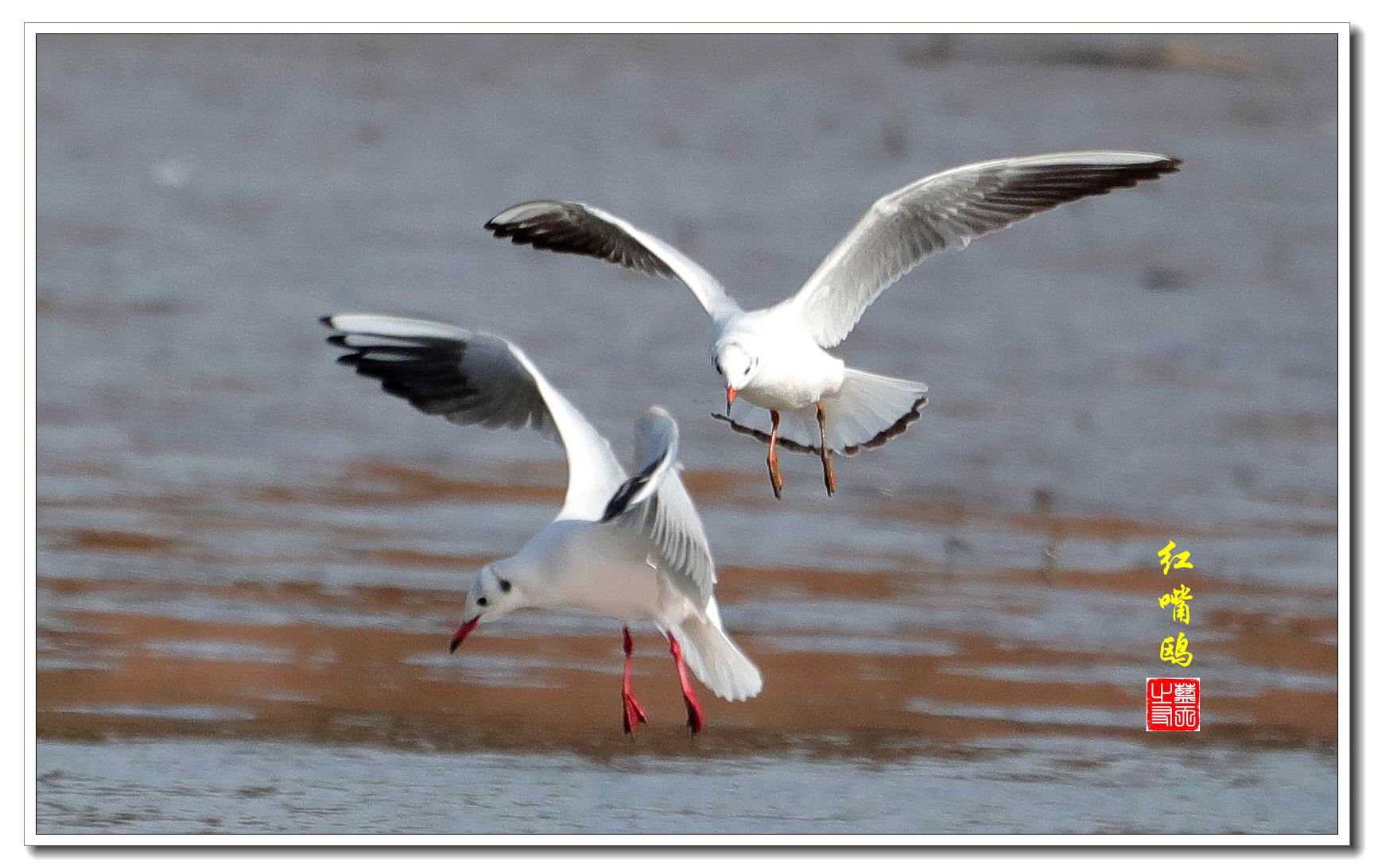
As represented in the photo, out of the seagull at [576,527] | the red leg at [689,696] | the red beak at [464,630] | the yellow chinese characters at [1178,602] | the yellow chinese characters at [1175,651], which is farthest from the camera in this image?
the yellow chinese characters at [1178,602]

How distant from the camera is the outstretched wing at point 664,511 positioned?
16.6ft

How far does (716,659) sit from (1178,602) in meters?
1.93

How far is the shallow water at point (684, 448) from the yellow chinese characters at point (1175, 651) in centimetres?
8

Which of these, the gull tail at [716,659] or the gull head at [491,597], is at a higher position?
the gull head at [491,597]

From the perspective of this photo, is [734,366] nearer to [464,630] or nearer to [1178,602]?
[464,630]

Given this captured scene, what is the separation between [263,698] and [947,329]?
16.5ft

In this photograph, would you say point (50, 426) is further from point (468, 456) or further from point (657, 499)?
point (657, 499)

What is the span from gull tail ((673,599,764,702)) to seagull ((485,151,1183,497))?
418 millimetres

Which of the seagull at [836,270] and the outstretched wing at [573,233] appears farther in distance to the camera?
the outstretched wing at [573,233]

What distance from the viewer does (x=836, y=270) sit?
610 centimetres

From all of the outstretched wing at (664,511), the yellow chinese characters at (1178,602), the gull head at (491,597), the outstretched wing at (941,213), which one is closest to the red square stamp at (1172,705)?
the yellow chinese characters at (1178,602)

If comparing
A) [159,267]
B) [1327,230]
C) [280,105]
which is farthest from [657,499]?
[280,105]

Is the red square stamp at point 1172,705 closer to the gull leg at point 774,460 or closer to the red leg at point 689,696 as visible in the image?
the gull leg at point 774,460

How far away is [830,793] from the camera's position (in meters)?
5.87
